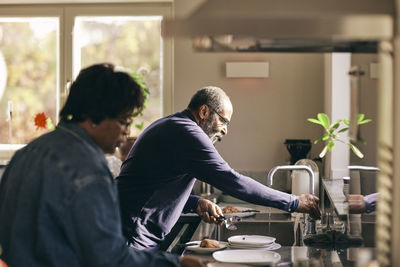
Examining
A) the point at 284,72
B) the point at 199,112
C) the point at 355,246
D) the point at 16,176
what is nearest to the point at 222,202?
the point at 284,72

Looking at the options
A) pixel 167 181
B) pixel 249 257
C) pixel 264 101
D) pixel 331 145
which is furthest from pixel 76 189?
pixel 264 101

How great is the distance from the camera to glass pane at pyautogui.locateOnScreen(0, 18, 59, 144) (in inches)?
185

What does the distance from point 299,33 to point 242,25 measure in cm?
15

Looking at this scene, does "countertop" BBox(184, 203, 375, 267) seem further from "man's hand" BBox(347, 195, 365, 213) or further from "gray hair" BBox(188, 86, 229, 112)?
"gray hair" BBox(188, 86, 229, 112)

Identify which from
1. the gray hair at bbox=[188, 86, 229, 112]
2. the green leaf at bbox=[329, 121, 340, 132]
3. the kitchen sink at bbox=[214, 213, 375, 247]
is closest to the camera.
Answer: the gray hair at bbox=[188, 86, 229, 112]

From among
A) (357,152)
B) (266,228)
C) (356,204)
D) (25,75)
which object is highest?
(25,75)

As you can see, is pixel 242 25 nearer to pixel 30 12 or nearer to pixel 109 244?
pixel 109 244

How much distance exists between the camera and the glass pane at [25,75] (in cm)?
469

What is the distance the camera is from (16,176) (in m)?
1.55

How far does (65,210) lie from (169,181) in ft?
4.09

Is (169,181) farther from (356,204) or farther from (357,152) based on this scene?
(357,152)

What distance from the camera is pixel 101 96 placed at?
155 centimetres

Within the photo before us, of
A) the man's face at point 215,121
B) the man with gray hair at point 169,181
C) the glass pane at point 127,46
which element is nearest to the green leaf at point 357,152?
the man with gray hair at point 169,181

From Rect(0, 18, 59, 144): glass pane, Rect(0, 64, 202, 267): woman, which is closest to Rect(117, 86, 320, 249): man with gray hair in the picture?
Rect(0, 64, 202, 267): woman
